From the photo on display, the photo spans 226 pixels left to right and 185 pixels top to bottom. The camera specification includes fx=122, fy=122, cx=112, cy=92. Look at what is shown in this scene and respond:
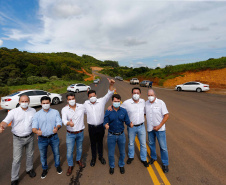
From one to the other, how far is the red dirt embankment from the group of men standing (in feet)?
69.3

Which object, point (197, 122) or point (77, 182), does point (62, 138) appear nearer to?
point (77, 182)

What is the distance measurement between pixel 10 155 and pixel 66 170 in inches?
83.1

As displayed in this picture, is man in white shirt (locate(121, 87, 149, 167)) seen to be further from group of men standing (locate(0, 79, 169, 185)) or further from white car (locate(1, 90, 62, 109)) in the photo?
white car (locate(1, 90, 62, 109))

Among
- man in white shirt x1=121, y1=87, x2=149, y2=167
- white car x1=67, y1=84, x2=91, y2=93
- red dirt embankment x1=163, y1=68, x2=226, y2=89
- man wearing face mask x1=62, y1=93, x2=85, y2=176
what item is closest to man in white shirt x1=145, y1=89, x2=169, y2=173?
→ man in white shirt x1=121, y1=87, x2=149, y2=167

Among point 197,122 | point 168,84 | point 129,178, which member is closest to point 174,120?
point 197,122

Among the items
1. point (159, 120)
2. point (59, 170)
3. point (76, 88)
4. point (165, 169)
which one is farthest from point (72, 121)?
point (76, 88)

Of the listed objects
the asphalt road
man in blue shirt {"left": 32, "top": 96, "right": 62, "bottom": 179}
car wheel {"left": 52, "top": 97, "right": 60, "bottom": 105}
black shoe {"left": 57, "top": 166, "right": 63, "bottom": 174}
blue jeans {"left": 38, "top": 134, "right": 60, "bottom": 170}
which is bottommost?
the asphalt road

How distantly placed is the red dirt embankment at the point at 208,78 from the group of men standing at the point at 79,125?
2112 centimetres

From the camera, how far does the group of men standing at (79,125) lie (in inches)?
109

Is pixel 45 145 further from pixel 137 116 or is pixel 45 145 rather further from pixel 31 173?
pixel 137 116

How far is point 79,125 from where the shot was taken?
3068 mm

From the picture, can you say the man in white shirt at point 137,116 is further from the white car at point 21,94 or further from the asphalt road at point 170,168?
the white car at point 21,94

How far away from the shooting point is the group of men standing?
2760 mm

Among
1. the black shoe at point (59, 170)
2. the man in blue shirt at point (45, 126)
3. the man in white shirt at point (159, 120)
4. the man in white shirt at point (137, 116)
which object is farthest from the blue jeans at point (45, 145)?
the man in white shirt at point (159, 120)
